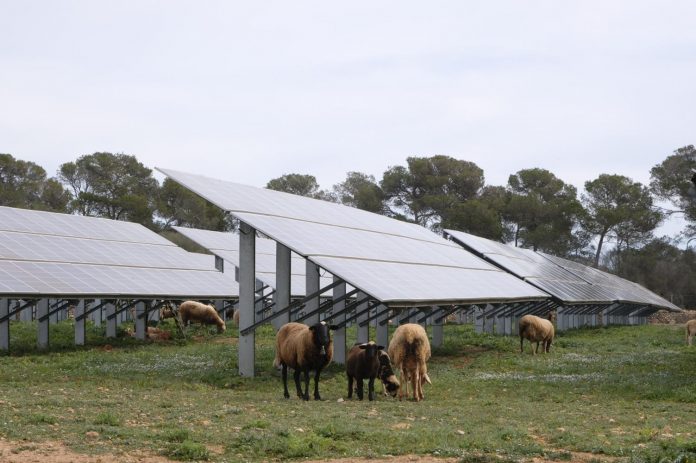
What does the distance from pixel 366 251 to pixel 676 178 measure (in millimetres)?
62451

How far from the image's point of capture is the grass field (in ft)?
36.9

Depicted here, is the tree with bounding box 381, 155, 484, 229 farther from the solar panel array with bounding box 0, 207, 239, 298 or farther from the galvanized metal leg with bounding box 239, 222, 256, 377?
the galvanized metal leg with bounding box 239, 222, 256, 377

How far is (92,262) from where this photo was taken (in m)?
30.4

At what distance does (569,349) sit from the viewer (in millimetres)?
33375

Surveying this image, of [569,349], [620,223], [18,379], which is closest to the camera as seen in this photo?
[18,379]

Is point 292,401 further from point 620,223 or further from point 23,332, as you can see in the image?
point 620,223

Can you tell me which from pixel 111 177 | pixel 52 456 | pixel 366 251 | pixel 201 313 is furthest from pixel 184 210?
pixel 52 456

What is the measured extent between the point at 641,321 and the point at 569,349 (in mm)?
49180

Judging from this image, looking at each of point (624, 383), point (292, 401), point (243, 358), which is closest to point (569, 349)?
point (624, 383)

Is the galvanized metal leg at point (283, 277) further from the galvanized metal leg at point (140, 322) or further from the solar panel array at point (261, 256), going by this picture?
the solar panel array at point (261, 256)

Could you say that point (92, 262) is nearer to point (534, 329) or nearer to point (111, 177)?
point (534, 329)

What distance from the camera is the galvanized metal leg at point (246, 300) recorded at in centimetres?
2122

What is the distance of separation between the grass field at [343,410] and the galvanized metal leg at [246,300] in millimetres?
506

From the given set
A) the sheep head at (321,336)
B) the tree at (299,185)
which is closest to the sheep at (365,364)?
the sheep head at (321,336)
